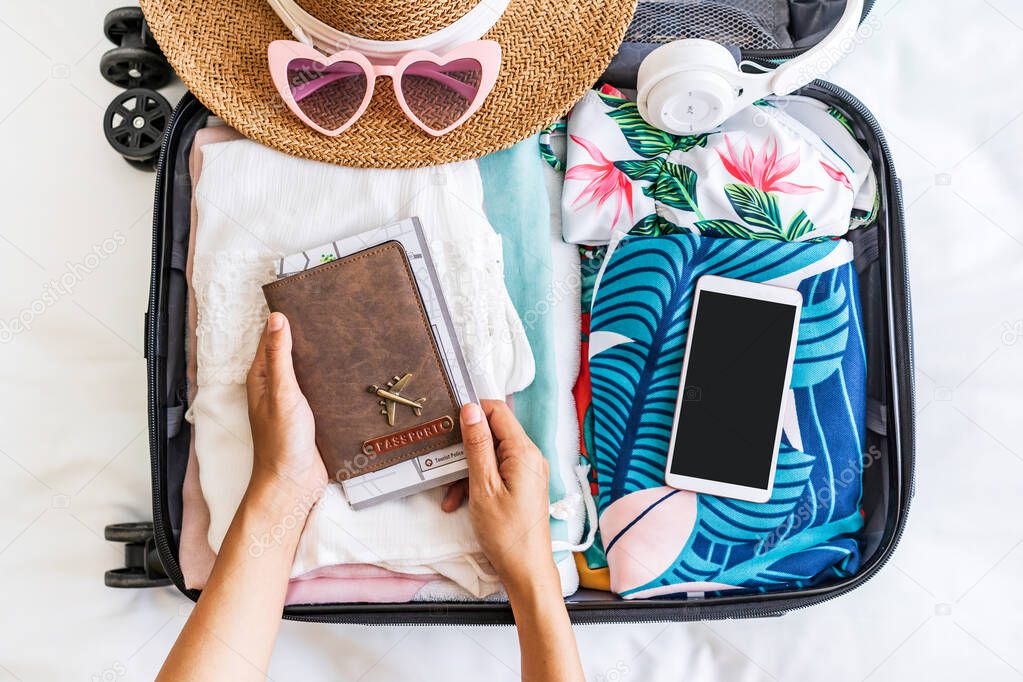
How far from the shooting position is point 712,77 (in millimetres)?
686

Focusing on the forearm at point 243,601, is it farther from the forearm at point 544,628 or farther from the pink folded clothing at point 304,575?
the forearm at point 544,628

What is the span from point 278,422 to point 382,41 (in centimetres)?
37

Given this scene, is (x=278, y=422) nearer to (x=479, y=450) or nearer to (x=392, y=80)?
(x=479, y=450)

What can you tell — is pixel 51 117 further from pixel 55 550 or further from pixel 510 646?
pixel 510 646

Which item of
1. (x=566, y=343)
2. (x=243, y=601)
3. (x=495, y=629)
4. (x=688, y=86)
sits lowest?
(x=495, y=629)

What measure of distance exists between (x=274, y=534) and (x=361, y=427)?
0.13 metres

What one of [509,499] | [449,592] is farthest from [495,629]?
[509,499]

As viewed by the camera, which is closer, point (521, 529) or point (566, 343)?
point (521, 529)

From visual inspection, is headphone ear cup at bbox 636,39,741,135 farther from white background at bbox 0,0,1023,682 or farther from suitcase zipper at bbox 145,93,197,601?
suitcase zipper at bbox 145,93,197,601

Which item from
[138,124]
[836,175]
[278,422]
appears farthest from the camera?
[138,124]

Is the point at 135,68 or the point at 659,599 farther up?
the point at 135,68

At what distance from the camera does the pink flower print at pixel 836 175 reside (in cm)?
75

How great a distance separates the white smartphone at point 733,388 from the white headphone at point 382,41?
34 cm

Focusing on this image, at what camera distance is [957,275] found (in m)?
0.92
